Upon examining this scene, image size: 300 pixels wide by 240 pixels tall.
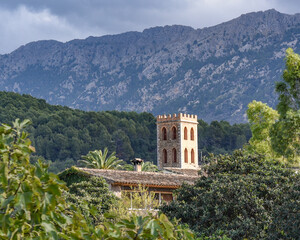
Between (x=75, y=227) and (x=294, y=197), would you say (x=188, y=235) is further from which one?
(x=294, y=197)

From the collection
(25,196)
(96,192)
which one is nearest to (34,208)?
(25,196)

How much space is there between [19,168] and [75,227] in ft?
2.80

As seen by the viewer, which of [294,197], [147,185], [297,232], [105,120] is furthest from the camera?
[105,120]

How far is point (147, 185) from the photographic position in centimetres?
4319

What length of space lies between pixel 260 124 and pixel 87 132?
69.4m

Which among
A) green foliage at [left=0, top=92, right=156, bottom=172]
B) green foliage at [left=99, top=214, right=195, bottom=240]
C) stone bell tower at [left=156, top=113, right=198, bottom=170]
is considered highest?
green foliage at [left=0, top=92, right=156, bottom=172]

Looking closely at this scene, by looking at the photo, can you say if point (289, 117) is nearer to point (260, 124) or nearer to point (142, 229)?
point (260, 124)

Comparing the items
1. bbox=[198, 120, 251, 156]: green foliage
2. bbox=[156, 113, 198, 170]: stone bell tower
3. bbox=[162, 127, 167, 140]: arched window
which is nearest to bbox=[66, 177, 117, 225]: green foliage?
bbox=[156, 113, 198, 170]: stone bell tower

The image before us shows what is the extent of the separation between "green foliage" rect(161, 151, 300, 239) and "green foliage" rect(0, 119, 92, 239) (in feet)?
39.5

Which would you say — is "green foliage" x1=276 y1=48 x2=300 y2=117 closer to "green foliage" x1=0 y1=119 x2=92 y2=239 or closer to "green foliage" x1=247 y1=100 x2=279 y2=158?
"green foliage" x1=247 y1=100 x2=279 y2=158

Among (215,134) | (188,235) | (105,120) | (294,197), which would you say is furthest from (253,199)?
(215,134)

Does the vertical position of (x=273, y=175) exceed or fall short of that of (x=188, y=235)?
it exceeds it

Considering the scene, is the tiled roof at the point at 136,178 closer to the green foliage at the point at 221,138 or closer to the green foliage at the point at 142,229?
the green foliage at the point at 142,229

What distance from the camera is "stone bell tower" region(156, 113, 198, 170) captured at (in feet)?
283
